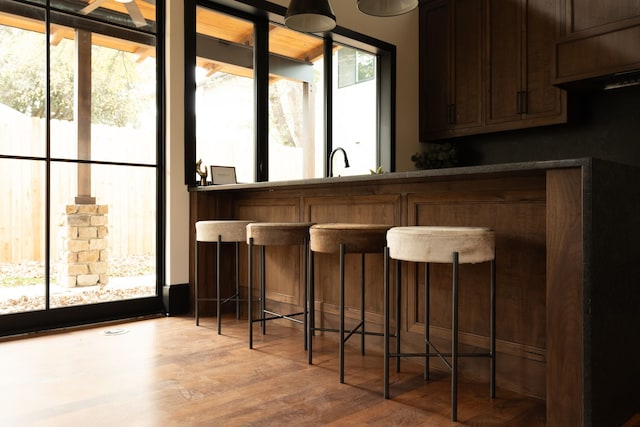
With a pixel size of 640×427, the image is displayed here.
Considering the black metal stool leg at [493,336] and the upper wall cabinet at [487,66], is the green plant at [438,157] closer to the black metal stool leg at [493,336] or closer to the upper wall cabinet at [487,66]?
the upper wall cabinet at [487,66]

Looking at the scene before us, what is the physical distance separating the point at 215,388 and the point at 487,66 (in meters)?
3.74

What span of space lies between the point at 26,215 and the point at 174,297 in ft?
3.67

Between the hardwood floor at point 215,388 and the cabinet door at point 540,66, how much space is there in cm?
271

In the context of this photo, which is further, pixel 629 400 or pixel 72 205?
pixel 72 205

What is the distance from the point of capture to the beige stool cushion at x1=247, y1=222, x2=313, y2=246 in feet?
9.02

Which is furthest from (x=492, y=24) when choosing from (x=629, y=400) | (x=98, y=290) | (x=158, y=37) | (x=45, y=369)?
(x=45, y=369)

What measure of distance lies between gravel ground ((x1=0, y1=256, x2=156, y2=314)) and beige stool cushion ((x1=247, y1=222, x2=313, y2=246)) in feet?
4.27

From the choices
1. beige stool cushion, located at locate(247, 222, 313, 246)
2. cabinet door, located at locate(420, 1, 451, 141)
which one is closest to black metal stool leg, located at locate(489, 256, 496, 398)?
beige stool cushion, located at locate(247, 222, 313, 246)

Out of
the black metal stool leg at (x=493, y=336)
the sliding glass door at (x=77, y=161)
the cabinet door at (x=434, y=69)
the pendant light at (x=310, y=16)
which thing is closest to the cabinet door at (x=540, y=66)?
the cabinet door at (x=434, y=69)

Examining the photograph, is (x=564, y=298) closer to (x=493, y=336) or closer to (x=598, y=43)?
(x=493, y=336)

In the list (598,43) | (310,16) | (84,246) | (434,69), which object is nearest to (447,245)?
(310,16)

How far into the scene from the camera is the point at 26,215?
3125 millimetres

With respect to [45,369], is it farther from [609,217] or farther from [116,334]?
[609,217]

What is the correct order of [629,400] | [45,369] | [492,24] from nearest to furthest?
[629,400]
[45,369]
[492,24]
